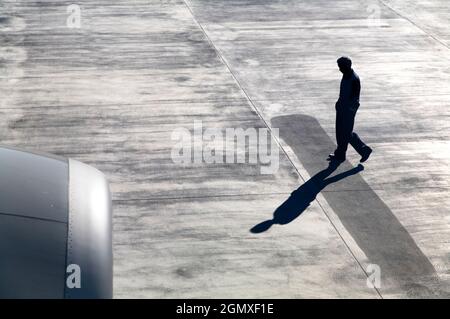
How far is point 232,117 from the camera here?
1489cm

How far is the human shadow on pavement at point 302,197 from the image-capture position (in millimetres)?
11414

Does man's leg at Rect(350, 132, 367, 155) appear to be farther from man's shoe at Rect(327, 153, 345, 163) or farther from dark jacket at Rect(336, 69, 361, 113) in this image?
dark jacket at Rect(336, 69, 361, 113)

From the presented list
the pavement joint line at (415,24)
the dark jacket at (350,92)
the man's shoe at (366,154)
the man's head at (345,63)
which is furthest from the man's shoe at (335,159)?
the pavement joint line at (415,24)

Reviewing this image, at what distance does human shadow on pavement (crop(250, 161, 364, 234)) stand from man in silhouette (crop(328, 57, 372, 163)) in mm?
217

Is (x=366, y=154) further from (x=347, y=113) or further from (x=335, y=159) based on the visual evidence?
(x=347, y=113)

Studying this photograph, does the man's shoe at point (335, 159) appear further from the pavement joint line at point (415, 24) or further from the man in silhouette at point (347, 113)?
the pavement joint line at point (415, 24)

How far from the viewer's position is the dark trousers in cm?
1302

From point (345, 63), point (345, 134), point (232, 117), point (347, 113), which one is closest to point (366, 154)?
point (345, 134)

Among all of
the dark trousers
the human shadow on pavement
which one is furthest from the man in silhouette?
the human shadow on pavement

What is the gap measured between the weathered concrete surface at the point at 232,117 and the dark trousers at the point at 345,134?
274 mm

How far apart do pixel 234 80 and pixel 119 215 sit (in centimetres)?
598

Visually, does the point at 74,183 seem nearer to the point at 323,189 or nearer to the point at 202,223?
the point at 202,223

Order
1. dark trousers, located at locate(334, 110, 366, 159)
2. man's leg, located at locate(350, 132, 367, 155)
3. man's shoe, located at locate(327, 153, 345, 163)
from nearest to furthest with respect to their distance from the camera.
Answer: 1. dark trousers, located at locate(334, 110, 366, 159)
2. man's leg, located at locate(350, 132, 367, 155)
3. man's shoe, located at locate(327, 153, 345, 163)

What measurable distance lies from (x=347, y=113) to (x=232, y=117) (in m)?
2.56
